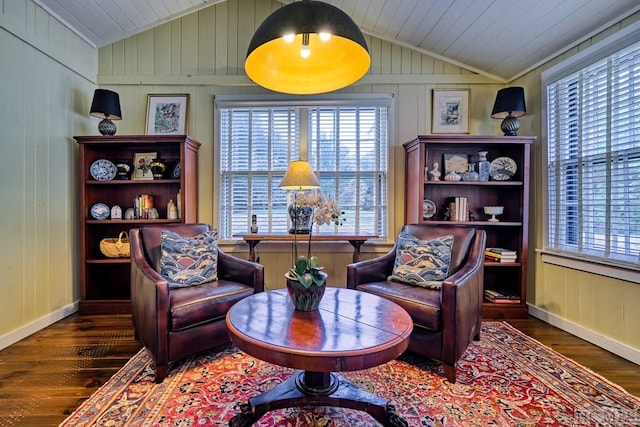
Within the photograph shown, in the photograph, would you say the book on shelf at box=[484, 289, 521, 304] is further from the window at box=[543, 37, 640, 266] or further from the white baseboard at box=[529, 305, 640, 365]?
the window at box=[543, 37, 640, 266]

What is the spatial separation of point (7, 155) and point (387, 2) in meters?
3.54

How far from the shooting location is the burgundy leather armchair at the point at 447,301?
Result: 76.0 inches

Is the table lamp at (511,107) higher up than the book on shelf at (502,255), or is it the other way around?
the table lamp at (511,107)

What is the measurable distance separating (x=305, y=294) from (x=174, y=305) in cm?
93

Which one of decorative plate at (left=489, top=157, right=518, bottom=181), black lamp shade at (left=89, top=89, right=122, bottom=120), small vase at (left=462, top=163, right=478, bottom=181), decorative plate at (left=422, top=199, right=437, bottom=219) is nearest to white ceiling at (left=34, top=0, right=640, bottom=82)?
black lamp shade at (left=89, top=89, right=122, bottom=120)

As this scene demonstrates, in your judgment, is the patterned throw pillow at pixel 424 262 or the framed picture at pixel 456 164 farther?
the framed picture at pixel 456 164

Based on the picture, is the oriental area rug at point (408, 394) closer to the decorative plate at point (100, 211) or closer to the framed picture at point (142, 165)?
the decorative plate at point (100, 211)

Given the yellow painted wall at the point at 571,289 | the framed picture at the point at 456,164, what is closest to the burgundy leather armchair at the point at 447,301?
the yellow painted wall at the point at 571,289

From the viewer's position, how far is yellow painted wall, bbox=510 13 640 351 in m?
2.34

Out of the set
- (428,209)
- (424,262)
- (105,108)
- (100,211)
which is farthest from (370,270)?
(105,108)

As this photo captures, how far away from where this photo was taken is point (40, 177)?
280cm

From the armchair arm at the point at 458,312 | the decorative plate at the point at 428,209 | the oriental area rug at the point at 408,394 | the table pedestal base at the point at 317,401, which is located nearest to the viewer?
the table pedestal base at the point at 317,401

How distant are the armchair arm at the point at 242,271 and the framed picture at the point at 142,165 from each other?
1.48m

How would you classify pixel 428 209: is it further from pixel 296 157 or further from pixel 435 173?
pixel 296 157
